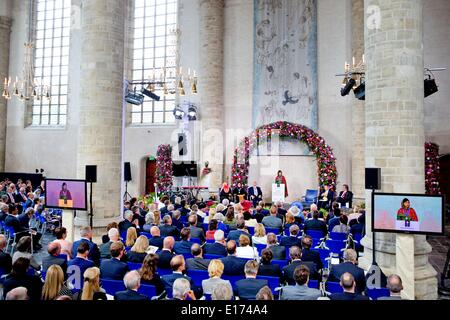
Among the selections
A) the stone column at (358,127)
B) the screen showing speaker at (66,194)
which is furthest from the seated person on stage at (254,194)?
the screen showing speaker at (66,194)

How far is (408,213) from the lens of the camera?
6328mm

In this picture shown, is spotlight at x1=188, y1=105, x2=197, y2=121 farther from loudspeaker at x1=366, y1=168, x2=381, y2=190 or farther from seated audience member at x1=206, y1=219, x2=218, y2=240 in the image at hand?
loudspeaker at x1=366, y1=168, x2=381, y2=190

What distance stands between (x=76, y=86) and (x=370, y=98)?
1908 centimetres

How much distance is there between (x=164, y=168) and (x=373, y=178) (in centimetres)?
1383

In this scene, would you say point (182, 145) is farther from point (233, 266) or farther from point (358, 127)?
point (233, 266)

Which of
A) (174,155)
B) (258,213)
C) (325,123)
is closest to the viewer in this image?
(258,213)

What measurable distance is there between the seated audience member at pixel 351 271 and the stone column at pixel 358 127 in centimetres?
1173

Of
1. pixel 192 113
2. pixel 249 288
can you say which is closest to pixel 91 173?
pixel 249 288

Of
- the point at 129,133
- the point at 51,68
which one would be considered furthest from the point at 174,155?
the point at 51,68

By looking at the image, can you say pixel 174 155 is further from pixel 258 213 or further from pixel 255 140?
pixel 258 213

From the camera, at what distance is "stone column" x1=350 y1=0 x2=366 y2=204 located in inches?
668

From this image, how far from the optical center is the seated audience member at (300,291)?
458cm

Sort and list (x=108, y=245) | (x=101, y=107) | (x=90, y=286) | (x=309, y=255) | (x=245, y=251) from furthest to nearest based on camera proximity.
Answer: (x=101, y=107)
(x=108, y=245)
(x=245, y=251)
(x=309, y=255)
(x=90, y=286)
